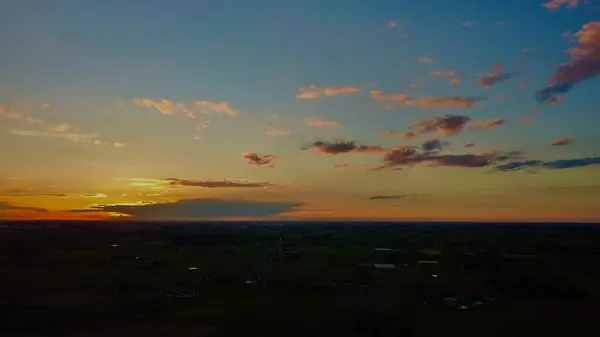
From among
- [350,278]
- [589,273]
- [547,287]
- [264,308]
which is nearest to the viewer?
[264,308]

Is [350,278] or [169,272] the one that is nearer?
[350,278]

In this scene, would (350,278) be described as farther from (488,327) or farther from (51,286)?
(51,286)

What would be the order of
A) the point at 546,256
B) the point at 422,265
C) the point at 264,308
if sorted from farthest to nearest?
the point at 546,256, the point at 422,265, the point at 264,308

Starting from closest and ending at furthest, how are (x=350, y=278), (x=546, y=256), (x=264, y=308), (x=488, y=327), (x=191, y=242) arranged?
(x=488, y=327), (x=264, y=308), (x=350, y=278), (x=546, y=256), (x=191, y=242)

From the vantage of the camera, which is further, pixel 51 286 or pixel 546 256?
pixel 546 256

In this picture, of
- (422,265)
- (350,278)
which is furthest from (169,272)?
(422,265)

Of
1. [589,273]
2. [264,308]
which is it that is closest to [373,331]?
[264,308]

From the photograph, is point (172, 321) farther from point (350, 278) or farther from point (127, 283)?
point (350, 278)

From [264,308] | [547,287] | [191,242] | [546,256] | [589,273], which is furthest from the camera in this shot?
[191,242]
